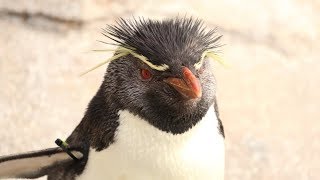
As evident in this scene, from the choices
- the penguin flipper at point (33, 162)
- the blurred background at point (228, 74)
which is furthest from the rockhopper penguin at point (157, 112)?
the blurred background at point (228, 74)

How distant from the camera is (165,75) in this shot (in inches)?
71.7

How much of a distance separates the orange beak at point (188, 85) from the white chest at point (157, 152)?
0.15m

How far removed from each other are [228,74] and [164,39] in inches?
74.1

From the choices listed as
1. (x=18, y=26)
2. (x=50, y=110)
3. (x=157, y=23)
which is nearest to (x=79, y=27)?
(x=18, y=26)

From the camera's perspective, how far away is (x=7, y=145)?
313cm

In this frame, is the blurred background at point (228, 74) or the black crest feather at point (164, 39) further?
the blurred background at point (228, 74)

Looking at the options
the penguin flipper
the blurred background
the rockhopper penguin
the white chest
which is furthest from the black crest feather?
the blurred background

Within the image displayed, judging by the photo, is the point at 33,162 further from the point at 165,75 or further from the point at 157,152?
the point at 165,75

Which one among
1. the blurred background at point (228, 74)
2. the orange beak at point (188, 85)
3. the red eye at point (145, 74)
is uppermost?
the orange beak at point (188, 85)

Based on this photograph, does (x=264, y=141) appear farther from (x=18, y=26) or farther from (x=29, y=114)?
(x=18, y=26)

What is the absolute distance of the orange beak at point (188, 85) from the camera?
1.75 meters

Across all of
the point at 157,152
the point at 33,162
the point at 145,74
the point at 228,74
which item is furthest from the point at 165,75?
the point at 228,74

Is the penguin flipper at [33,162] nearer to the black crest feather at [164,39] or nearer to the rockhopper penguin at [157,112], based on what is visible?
the rockhopper penguin at [157,112]

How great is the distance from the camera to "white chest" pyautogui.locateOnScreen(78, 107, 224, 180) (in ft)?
6.22
